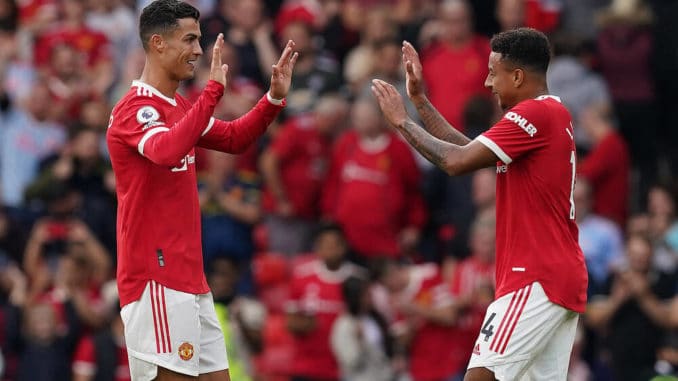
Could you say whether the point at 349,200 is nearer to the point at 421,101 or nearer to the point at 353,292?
the point at 353,292

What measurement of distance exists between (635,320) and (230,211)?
14.4 ft

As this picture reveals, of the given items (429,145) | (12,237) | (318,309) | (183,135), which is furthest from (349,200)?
(183,135)

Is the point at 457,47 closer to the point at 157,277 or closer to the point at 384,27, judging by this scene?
the point at 384,27

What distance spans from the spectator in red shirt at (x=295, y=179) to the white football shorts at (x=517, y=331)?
7024 millimetres

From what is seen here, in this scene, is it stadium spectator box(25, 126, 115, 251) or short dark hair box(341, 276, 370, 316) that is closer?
short dark hair box(341, 276, 370, 316)

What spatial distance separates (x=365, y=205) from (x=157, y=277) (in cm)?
652

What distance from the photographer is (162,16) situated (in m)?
8.60

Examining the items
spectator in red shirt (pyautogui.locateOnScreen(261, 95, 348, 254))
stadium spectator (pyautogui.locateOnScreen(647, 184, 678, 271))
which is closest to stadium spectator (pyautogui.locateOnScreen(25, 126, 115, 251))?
spectator in red shirt (pyautogui.locateOnScreen(261, 95, 348, 254))

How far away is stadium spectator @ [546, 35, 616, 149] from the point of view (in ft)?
48.9

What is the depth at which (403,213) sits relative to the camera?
15094 millimetres

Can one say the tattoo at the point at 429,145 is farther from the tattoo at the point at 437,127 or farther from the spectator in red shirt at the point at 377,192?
Answer: the spectator in red shirt at the point at 377,192

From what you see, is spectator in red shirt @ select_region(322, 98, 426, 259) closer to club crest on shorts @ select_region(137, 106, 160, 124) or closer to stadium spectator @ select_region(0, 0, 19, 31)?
stadium spectator @ select_region(0, 0, 19, 31)

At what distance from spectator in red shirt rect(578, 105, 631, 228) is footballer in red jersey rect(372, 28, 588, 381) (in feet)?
19.7

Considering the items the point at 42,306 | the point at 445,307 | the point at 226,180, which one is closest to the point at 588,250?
the point at 445,307
